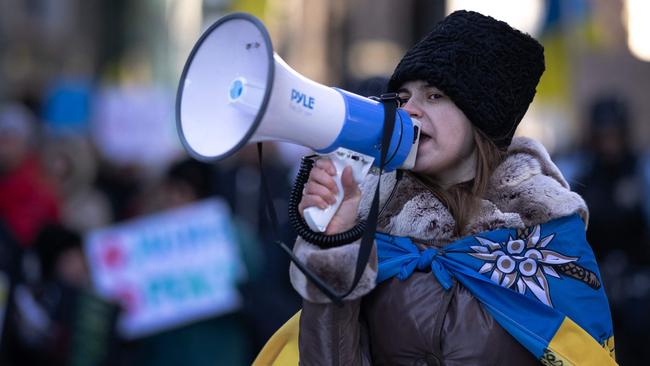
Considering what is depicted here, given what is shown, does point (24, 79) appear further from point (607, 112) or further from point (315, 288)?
point (315, 288)

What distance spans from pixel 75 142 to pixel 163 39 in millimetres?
18162

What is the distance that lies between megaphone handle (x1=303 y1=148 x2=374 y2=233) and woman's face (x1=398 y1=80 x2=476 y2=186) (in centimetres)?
20

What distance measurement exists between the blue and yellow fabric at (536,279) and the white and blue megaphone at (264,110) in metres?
0.25

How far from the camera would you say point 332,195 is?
2512mm

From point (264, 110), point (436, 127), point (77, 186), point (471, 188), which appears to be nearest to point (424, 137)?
point (436, 127)

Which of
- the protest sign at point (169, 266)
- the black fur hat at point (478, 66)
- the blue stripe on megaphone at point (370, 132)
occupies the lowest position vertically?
the protest sign at point (169, 266)

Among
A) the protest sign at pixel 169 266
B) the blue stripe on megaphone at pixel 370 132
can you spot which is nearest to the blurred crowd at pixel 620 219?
the protest sign at pixel 169 266

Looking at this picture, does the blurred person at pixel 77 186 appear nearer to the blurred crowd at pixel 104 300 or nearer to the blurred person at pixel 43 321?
the blurred crowd at pixel 104 300

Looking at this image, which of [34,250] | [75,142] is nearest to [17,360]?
[34,250]

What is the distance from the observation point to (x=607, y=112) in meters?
6.83

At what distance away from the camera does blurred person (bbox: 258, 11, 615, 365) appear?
102 inches

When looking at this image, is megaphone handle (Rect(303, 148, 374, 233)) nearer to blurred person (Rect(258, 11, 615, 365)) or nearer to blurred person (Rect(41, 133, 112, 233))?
blurred person (Rect(258, 11, 615, 365))

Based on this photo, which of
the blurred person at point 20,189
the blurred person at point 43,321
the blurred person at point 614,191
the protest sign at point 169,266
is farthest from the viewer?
the blurred person at point 20,189

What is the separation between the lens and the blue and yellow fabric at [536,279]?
2.64 meters
